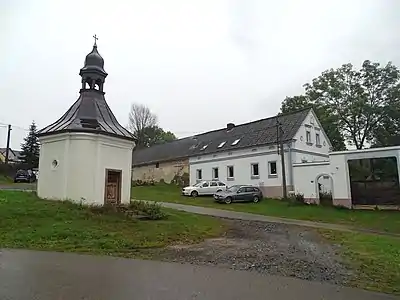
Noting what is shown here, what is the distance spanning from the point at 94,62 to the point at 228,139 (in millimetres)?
21778

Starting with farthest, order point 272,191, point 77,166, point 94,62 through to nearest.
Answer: point 272,191, point 94,62, point 77,166

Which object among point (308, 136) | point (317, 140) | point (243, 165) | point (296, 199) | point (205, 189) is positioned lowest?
point (296, 199)

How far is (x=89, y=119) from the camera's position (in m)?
21.4

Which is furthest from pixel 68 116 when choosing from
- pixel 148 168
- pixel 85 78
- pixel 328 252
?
pixel 148 168

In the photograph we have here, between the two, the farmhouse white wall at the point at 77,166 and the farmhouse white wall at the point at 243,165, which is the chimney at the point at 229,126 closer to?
the farmhouse white wall at the point at 243,165

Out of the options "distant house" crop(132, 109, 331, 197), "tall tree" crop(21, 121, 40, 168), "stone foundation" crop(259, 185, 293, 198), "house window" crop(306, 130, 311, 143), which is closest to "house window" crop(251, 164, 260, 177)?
"distant house" crop(132, 109, 331, 197)

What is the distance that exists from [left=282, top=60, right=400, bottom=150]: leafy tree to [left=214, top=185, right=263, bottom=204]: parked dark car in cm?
1526

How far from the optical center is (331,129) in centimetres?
4312

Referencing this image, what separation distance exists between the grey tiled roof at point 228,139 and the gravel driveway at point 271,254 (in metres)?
20.2

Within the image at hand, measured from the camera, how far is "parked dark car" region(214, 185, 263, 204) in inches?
1225

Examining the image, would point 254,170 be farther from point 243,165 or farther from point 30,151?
point 30,151

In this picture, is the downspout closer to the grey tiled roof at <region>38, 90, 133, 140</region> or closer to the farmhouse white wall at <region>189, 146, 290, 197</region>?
the farmhouse white wall at <region>189, 146, 290, 197</region>

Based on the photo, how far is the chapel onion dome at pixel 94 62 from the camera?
22.3 metres

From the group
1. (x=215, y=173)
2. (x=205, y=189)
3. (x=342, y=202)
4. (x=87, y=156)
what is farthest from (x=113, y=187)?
(x=215, y=173)
